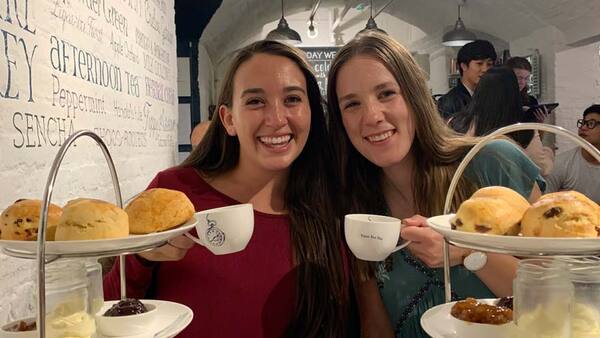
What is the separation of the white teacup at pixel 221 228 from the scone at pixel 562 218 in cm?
49

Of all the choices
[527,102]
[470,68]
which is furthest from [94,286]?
[527,102]

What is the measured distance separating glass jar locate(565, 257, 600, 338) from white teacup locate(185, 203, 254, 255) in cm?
55

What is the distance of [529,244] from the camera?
718mm

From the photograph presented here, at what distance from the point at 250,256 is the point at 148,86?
1.56 metres

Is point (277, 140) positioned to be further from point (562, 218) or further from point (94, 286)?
point (562, 218)

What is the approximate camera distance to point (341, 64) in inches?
63.4

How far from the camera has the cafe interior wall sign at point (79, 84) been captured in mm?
1250

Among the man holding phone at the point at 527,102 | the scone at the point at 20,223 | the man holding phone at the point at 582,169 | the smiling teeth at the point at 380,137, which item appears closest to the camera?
the scone at the point at 20,223

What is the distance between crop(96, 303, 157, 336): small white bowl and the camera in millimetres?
900

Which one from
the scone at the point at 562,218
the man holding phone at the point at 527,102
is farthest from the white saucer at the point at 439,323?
the man holding phone at the point at 527,102

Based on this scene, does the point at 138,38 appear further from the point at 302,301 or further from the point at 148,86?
the point at 302,301

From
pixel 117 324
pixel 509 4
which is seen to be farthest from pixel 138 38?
pixel 509 4

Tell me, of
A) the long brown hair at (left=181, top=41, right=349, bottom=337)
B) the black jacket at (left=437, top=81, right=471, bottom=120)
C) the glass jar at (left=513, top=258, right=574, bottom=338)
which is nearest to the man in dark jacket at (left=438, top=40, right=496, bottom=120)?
the black jacket at (left=437, top=81, right=471, bottom=120)

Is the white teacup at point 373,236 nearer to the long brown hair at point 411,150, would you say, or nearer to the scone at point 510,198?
the scone at point 510,198
